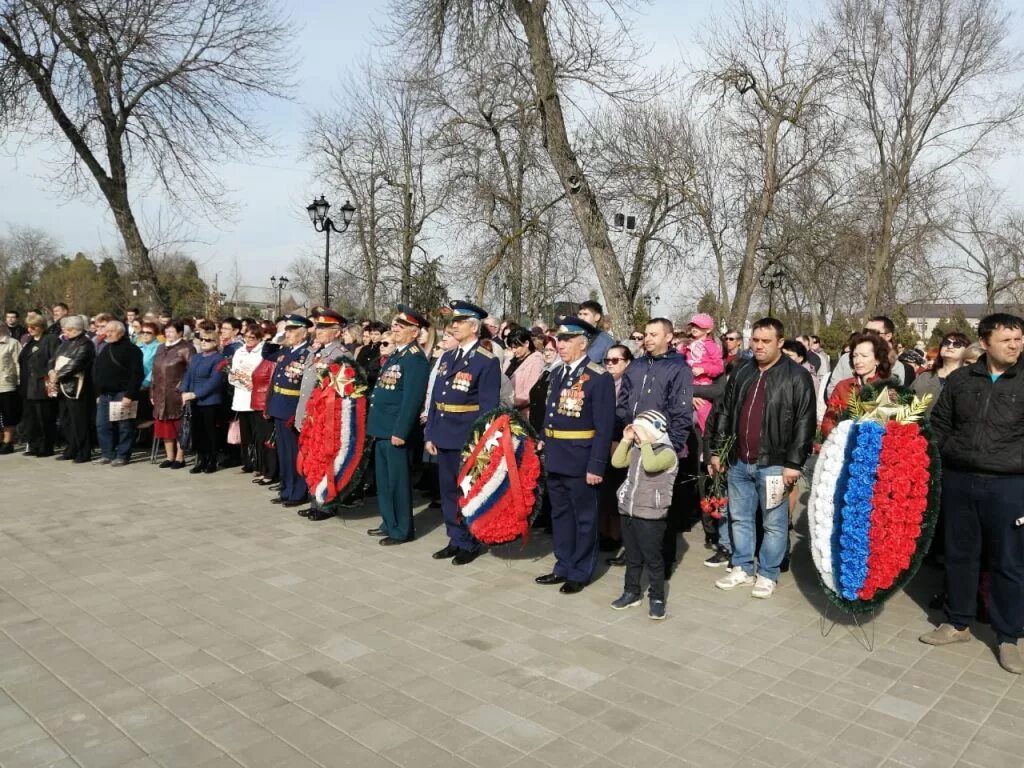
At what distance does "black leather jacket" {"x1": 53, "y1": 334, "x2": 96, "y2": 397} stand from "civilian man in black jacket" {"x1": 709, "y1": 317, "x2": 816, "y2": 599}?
857 centimetres

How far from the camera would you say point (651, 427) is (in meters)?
5.10

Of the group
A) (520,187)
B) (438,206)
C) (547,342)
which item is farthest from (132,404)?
(438,206)

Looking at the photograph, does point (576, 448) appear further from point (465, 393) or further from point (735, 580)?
point (735, 580)

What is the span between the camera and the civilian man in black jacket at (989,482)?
4520 mm

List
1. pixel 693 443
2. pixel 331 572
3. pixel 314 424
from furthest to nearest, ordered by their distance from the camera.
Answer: pixel 314 424, pixel 693 443, pixel 331 572

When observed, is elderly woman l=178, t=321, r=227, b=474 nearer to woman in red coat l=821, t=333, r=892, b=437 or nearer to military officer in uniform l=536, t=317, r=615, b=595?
military officer in uniform l=536, t=317, r=615, b=595

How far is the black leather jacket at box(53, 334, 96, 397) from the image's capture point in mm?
10406

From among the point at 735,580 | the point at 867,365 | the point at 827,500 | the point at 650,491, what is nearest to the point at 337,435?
the point at 650,491

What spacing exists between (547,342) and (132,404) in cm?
561

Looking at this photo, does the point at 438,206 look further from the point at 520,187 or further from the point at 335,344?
the point at 335,344

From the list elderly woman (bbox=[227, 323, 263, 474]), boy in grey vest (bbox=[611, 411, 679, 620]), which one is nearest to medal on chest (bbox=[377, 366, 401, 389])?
boy in grey vest (bbox=[611, 411, 679, 620])

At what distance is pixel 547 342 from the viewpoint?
887 cm

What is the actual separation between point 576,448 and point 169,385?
6.52 metres

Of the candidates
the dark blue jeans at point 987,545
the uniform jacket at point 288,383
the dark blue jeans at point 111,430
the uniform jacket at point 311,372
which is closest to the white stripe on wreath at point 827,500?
the dark blue jeans at point 987,545
